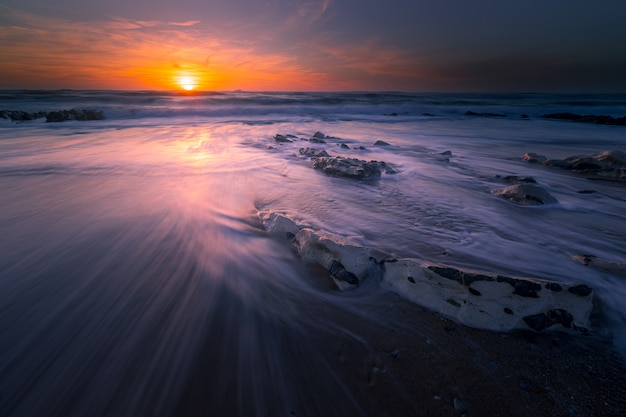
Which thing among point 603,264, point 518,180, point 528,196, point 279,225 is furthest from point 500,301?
point 518,180

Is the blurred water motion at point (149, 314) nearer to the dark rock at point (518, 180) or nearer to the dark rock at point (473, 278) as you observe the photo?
the dark rock at point (473, 278)

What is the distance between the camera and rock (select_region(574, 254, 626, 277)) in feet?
6.53

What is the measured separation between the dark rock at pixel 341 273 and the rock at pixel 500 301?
390 mm

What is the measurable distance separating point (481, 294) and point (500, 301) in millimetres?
101

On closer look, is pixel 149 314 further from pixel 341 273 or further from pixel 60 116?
pixel 60 116

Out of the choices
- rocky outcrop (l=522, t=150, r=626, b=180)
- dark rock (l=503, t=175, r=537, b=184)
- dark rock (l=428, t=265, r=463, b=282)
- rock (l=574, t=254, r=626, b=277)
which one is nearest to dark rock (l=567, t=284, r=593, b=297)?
dark rock (l=428, t=265, r=463, b=282)

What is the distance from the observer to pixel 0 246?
7.51ft

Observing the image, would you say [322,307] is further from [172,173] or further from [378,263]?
[172,173]

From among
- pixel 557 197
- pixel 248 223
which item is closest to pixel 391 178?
pixel 557 197

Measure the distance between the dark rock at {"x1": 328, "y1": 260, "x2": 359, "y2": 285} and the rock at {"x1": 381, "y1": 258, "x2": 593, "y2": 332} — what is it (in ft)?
1.28

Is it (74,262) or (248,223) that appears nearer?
(74,262)

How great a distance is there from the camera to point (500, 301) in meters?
1.59

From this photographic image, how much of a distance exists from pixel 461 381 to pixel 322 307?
80cm

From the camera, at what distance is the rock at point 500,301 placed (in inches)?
60.0
